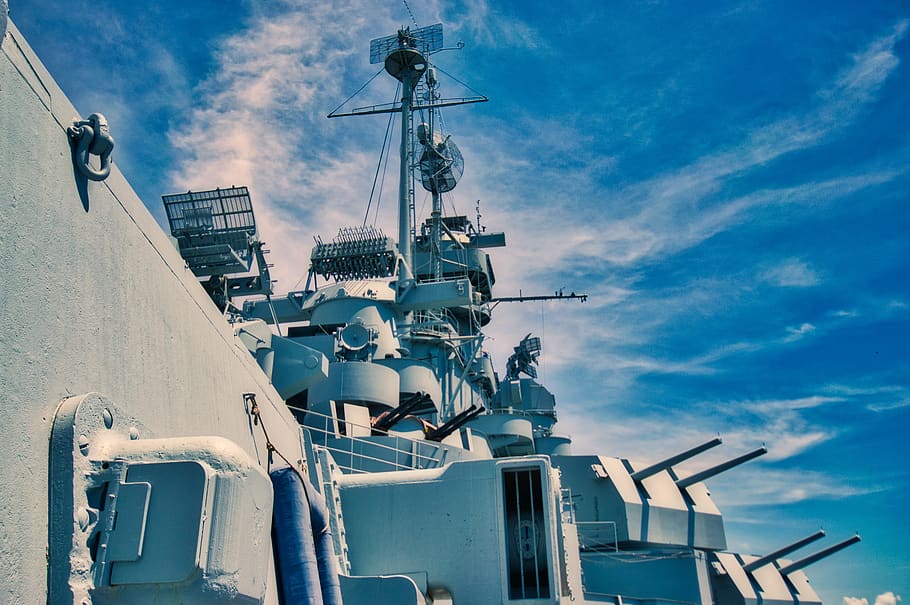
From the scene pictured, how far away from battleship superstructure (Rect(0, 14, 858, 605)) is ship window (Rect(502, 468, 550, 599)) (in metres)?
0.03

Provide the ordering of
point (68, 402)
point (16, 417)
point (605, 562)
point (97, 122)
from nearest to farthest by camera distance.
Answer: point (16, 417) → point (68, 402) → point (97, 122) → point (605, 562)

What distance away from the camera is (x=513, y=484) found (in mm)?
9586

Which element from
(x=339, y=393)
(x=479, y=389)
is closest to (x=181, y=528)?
(x=339, y=393)

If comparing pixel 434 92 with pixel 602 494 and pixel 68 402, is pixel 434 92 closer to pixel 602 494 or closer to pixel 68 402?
pixel 602 494

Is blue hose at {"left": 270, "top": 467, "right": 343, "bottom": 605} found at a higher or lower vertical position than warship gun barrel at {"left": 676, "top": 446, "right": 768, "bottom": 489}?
lower

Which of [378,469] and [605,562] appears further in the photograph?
[605,562]

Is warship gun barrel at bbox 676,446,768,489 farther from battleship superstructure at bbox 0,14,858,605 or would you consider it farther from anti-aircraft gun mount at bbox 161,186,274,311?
anti-aircraft gun mount at bbox 161,186,274,311

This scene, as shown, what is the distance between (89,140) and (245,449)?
3.34 metres

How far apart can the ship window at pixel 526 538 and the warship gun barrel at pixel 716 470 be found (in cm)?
839

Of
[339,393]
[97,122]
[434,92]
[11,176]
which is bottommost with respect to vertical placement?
[11,176]

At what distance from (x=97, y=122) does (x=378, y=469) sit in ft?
30.1

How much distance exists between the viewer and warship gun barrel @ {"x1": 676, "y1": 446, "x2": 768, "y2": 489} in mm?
16734

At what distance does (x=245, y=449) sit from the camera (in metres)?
6.08

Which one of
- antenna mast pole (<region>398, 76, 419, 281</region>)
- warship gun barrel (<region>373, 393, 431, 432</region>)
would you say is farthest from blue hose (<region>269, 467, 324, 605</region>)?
antenna mast pole (<region>398, 76, 419, 281</region>)
